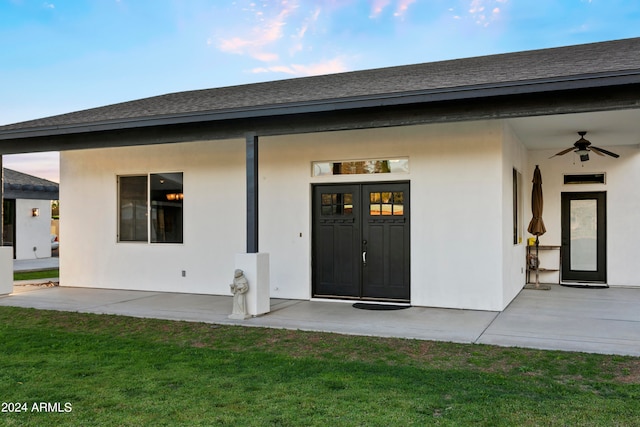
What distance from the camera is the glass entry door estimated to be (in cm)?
1128

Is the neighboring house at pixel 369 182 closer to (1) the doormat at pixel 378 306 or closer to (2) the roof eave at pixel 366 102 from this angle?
(2) the roof eave at pixel 366 102

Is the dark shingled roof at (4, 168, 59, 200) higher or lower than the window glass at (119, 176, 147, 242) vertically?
higher

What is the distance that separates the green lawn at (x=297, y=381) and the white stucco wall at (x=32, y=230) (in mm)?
15099

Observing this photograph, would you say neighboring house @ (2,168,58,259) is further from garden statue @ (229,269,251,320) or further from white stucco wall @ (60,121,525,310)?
garden statue @ (229,269,251,320)

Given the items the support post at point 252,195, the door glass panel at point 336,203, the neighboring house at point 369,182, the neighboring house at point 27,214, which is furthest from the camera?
the neighboring house at point 27,214

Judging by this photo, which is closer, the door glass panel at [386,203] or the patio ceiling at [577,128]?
the patio ceiling at [577,128]

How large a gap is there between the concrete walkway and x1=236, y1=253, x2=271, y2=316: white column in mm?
236

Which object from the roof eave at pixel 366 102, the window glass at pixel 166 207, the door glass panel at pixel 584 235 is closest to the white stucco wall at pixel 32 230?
the window glass at pixel 166 207

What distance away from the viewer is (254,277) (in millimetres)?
7539

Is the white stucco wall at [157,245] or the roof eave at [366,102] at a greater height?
the roof eave at [366,102]

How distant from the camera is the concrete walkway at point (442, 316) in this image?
20.1 ft

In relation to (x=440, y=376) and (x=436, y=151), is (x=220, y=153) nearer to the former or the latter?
(x=436, y=151)

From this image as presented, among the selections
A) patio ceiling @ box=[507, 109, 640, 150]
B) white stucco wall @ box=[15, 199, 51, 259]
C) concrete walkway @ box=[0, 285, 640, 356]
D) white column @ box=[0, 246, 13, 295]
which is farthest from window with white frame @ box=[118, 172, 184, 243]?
white stucco wall @ box=[15, 199, 51, 259]

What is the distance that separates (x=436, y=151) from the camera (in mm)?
8414
